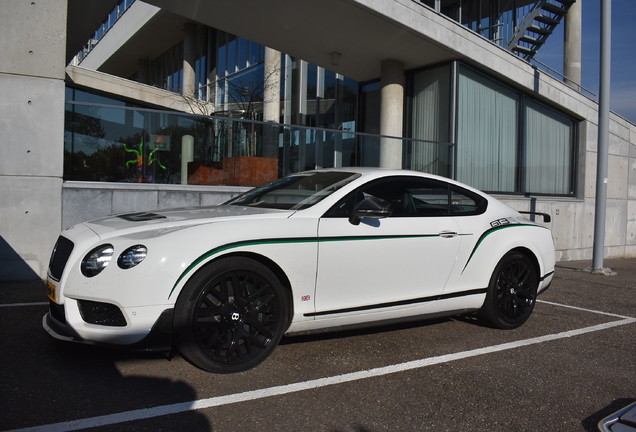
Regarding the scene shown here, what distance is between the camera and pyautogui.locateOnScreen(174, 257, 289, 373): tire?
3537 mm

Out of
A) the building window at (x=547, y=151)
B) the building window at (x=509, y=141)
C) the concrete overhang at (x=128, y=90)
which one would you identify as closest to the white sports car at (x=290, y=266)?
the building window at (x=509, y=141)

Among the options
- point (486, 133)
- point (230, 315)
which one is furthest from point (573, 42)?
point (230, 315)

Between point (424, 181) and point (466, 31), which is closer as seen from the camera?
point (424, 181)

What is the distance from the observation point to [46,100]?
25.3ft

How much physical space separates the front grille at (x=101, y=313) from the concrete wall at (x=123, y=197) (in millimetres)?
4810

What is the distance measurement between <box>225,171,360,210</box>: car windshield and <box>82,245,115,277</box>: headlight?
1.39 meters

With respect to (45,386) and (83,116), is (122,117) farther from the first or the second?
(45,386)

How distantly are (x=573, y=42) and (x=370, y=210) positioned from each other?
57.2ft

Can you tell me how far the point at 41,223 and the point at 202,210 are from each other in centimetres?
438

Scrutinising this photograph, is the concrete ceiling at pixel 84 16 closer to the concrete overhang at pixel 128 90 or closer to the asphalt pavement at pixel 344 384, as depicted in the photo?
the asphalt pavement at pixel 344 384

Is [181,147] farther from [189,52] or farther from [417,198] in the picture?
[189,52]

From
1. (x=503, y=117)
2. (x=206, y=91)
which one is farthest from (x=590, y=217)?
(x=206, y=91)

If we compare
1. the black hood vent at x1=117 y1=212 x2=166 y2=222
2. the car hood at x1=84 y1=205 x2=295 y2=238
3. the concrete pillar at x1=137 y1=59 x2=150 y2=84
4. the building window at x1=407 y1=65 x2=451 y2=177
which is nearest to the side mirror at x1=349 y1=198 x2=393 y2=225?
the car hood at x1=84 y1=205 x2=295 y2=238

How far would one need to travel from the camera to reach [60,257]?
12.7ft
